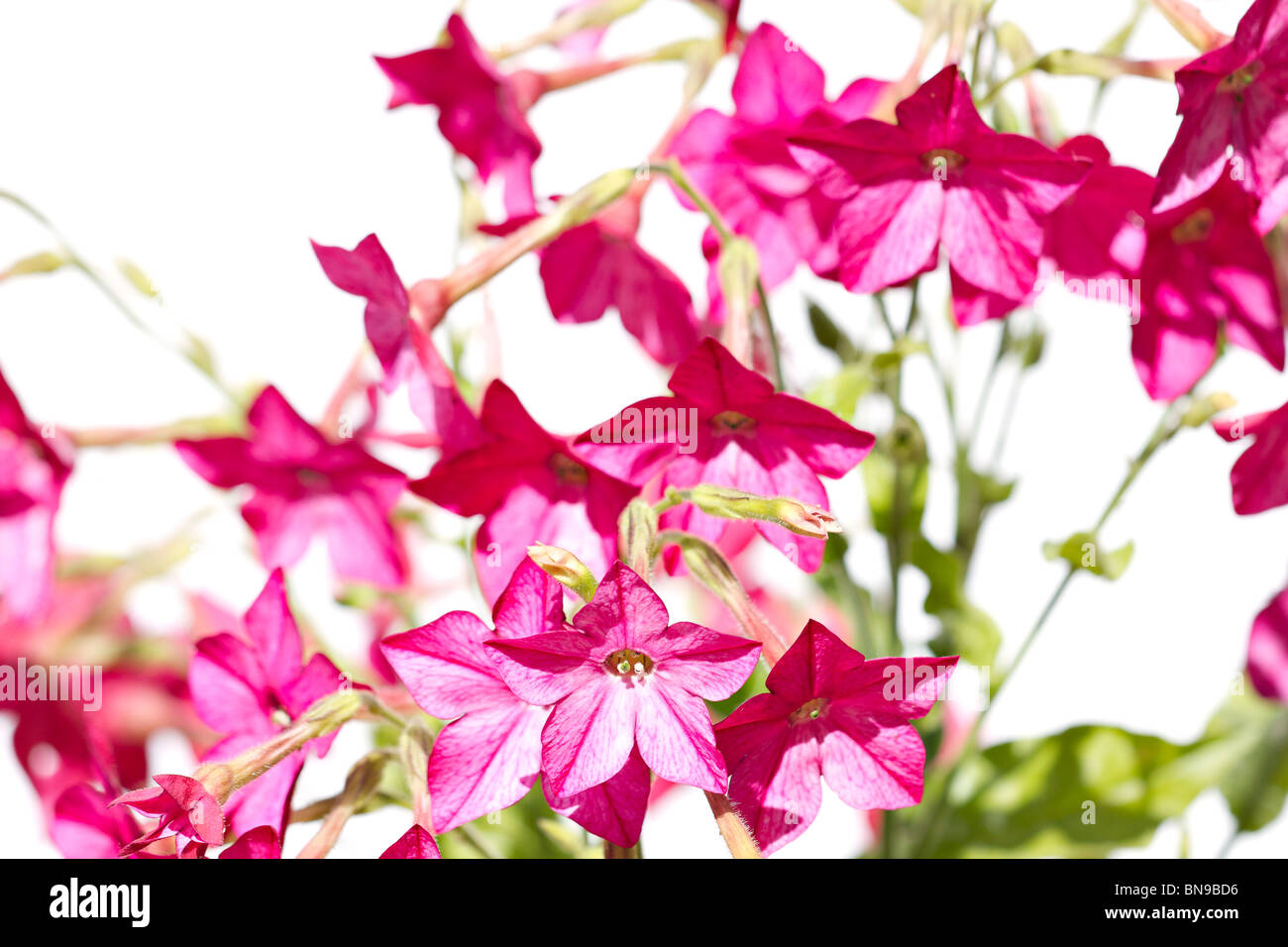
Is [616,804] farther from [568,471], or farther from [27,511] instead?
[27,511]

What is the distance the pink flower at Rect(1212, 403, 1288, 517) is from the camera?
551mm

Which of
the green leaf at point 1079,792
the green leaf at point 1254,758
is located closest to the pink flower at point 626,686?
the green leaf at point 1079,792

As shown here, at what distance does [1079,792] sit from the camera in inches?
27.0

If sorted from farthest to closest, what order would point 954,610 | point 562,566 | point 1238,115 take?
1. point 954,610
2. point 1238,115
3. point 562,566

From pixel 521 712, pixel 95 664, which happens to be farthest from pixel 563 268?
pixel 95 664

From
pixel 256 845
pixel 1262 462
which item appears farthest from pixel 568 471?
pixel 1262 462

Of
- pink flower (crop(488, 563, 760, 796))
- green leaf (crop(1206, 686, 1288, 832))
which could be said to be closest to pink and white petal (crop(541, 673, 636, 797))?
pink flower (crop(488, 563, 760, 796))

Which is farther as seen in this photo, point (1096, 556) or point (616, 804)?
point (1096, 556)

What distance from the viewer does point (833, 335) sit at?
0.69 metres

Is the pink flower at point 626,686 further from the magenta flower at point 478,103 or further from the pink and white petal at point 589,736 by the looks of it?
the magenta flower at point 478,103

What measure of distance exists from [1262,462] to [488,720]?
1.29ft

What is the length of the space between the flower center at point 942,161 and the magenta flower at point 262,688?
369 millimetres
